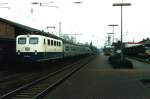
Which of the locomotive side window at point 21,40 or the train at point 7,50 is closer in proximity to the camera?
the locomotive side window at point 21,40

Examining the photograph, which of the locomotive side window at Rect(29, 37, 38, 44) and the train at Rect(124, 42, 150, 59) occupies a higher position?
the locomotive side window at Rect(29, 37, 38, 44)

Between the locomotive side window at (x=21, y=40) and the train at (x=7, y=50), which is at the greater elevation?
the locomotive side window at (x=21, y=40)

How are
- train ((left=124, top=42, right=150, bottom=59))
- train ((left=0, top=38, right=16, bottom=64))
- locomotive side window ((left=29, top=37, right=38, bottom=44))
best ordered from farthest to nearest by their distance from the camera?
train ((left=124, top=42, right=150, bottom=59)) → train ((left=0, top=38, right=16, bottom=64)) → locomotive side window ((left=29, top=37, right=38, bottom=44))

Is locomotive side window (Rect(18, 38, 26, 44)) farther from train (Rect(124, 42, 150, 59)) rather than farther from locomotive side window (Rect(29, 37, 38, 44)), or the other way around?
train (Rect(124, 42, 150, 59))

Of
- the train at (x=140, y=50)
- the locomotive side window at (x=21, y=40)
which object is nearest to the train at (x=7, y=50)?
the locomotive side window at (x=21, y=40)

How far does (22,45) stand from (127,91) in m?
12.7

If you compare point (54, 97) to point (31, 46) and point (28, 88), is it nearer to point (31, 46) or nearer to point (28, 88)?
point (28, 88)

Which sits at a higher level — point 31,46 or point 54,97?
point 31,46

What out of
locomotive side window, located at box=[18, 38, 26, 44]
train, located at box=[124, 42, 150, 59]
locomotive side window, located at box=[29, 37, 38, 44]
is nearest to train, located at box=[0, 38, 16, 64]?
locomotive side window, located at box=[18, 38, 26, 44]

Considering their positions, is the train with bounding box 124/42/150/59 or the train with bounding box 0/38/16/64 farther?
the train with bounding box 124/42/150/59

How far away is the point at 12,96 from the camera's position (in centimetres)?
1144

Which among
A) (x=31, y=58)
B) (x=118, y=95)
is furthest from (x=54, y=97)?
(x=31, y=58)

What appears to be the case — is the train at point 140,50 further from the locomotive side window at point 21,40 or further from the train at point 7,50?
the locomotive side window at point 21,40

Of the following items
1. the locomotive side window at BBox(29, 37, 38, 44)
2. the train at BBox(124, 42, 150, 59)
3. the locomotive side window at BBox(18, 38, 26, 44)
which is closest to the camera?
the locomotive side window at BBox(29, 37, 38, 44)
